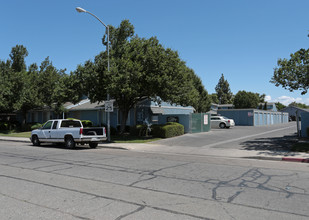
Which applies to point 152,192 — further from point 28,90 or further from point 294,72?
point 28,90

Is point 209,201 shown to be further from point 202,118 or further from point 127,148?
point 202,118

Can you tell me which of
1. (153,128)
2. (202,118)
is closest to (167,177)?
(153,128)

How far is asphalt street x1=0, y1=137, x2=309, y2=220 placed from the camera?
462cm

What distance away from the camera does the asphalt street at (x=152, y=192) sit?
4617 mm

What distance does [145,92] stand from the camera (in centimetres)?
2005

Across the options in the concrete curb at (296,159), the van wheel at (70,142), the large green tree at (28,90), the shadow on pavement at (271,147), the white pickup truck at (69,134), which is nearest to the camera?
the concrete curb at (296,159)

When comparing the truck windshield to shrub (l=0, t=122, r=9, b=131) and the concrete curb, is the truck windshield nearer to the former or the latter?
the concrete curb

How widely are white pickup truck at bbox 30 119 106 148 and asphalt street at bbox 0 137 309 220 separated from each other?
6022 mm

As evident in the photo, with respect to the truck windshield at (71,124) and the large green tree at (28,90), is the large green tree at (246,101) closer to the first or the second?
the large green tree at (28,90)

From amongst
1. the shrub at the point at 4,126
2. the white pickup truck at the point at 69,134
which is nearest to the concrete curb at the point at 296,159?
the white pickup truck at the point at 69,134

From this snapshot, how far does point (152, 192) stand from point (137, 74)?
41.9 ft

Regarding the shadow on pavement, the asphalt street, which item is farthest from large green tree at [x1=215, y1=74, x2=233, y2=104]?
the asphalt street

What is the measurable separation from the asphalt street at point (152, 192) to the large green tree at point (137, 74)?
9.67m

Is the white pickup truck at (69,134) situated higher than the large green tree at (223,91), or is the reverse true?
the large green tree at (223,91)
